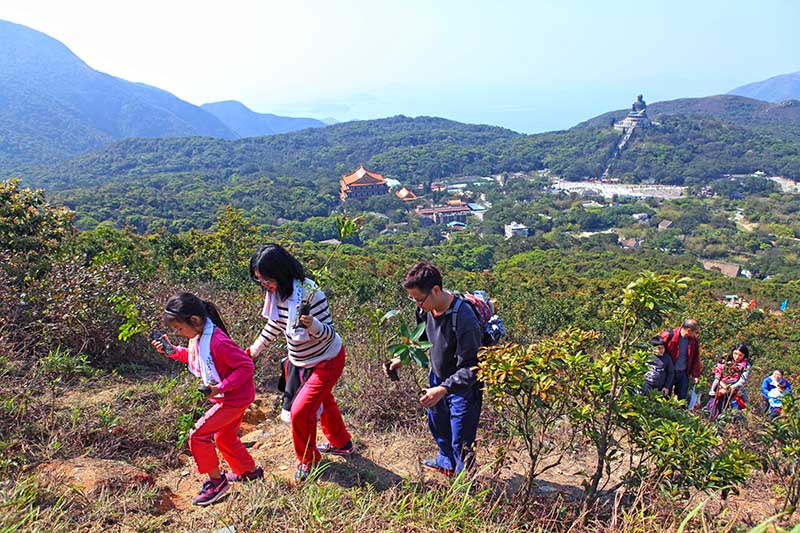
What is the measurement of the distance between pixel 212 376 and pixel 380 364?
149 cm

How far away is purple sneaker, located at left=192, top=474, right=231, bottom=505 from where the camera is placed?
2213 mm

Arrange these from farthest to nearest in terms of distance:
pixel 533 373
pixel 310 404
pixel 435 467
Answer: pixel 435 467 → pixel 310 404 → pixel 533 373

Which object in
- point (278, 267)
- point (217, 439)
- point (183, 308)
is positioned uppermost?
point (278, 267)

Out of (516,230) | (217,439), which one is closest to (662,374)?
(217,439)

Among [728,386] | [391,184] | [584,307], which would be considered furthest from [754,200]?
[728,386]

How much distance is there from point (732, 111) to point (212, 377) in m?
137

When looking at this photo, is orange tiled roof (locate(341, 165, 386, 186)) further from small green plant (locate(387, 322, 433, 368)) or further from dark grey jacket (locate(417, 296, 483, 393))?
small green plant (locate(387, 322, 433, 368))

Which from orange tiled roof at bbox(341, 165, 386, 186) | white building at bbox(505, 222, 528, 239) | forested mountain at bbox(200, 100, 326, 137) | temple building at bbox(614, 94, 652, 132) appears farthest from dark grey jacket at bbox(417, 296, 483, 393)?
forested mountain at bbox(200, 100, 326, 137)

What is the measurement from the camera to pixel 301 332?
7.09ft

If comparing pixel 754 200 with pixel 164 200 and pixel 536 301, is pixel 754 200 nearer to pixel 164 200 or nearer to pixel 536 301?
pixel 536 301

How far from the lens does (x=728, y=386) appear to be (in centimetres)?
391

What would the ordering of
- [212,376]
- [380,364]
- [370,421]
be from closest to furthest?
[212,376] → [370,421] → [380,364]

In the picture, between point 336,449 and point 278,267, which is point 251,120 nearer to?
point 336,449

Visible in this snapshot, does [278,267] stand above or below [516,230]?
above
